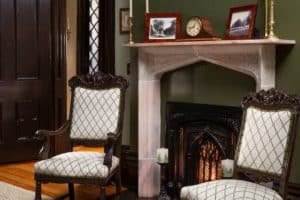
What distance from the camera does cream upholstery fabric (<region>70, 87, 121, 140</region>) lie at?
12.0ft

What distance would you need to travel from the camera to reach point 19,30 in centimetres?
511

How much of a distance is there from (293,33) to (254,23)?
26cm

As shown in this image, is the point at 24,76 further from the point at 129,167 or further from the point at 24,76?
the point at 129,167

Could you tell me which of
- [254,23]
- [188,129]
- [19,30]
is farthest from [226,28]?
[19,30]

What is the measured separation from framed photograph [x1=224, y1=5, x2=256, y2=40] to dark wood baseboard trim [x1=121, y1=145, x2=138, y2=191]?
1.47 meters

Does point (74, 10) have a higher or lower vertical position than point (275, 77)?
higher

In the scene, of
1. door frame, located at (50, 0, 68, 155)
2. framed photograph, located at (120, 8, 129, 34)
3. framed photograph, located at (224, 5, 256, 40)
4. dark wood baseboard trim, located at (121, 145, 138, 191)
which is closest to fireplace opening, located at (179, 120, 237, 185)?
dark wood baseboard trim, located at (121, 145, 138, 191)

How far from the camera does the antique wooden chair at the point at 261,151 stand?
257 centimetres

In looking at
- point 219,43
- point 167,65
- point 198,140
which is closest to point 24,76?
point 167,65

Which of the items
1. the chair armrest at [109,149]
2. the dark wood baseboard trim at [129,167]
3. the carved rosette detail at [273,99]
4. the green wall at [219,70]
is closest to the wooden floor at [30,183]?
the dark wood baseboard trim at [129,167]

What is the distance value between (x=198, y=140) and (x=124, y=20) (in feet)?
4.13

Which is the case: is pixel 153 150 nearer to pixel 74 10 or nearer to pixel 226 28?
pixel 226 28

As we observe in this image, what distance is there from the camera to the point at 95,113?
12.2 ft

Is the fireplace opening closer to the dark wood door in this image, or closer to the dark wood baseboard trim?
the dark wood baseboard trim
